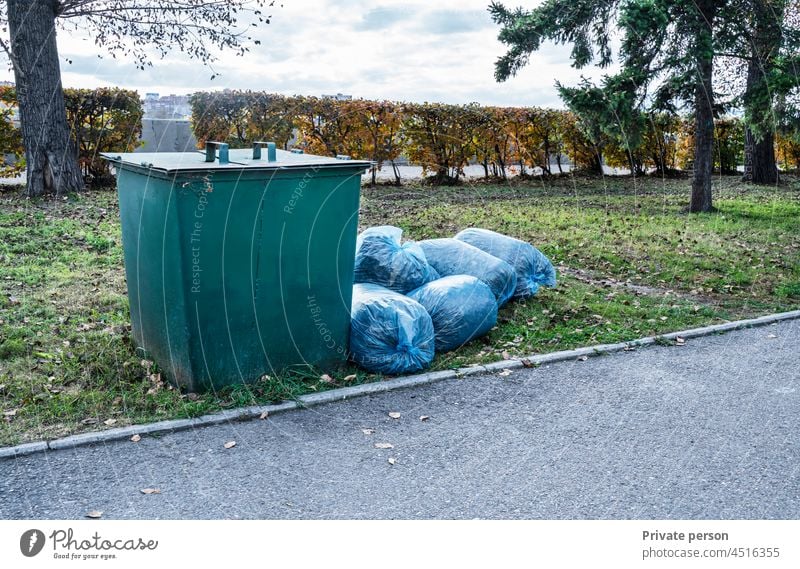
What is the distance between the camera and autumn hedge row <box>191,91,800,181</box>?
1339cm

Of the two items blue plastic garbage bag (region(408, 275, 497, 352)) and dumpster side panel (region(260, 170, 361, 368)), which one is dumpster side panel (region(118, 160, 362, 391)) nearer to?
dumpster side panel (region(260, 170, 361, 368))

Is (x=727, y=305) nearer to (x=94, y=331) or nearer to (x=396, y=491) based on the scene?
(x=396, y=491)

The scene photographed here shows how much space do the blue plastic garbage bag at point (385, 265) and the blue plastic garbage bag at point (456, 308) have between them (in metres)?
0.11

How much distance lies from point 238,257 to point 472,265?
2442 millimetres

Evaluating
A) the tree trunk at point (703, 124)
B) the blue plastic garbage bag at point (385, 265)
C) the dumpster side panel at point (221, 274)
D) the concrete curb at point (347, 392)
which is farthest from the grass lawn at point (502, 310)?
the blue plastic garbage bag at point (385, 265)

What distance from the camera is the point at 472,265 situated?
614cm

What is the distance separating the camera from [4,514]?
10.3 ft

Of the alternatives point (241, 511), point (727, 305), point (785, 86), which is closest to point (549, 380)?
point (241, 511)

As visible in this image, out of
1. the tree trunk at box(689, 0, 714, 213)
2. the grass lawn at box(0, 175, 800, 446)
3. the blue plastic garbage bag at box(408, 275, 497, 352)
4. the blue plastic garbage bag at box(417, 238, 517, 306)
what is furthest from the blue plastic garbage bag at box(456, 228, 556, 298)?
the tree trunk at box(689, 0, 714, 213)

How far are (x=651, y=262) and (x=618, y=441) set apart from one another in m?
5.04

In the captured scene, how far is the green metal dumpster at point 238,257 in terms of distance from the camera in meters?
4.09

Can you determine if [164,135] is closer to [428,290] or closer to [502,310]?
[502,310]

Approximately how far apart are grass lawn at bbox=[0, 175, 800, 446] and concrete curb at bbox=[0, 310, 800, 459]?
0.34ft

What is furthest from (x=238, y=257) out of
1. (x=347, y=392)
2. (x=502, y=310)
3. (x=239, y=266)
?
(x=502, y=310)
